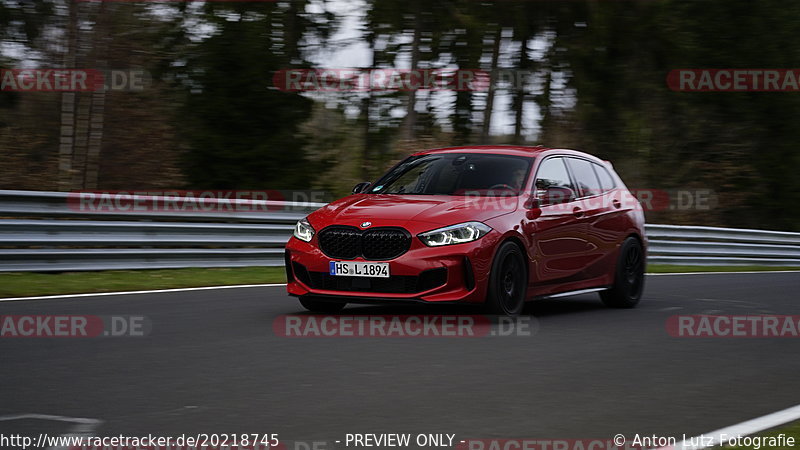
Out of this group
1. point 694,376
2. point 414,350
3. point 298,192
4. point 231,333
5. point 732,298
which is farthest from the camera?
point 298,192

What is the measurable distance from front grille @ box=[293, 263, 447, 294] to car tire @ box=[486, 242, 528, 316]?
1.46 ft

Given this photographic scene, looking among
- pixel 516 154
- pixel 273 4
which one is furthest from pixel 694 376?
pixel 273 4

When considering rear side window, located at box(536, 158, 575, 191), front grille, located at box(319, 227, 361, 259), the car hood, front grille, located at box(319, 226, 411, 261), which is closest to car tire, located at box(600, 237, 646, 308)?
rear side window, located at box(536, 158, 575, 191)

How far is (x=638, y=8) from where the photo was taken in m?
26.1

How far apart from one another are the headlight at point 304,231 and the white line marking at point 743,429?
15.1 feet

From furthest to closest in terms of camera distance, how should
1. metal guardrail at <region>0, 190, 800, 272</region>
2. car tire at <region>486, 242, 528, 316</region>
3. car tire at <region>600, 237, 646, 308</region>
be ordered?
metal guardrail at <region>0, 190, 800, 272</region>, car tire at <region>600, 237, 646, 308</region>, car tire at <region>486, 242, 528, 316</region>

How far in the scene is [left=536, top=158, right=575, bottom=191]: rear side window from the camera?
1027 centimetres

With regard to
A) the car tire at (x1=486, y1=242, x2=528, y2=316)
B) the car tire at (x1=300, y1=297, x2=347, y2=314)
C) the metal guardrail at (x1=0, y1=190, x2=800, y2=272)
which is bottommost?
the metal guardrail at (x1=0, y1=190, x2=800, y2=272)

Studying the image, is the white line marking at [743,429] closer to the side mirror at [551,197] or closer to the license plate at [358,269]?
the license plate at [358,269]

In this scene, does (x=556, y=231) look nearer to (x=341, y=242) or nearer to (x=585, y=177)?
(x=585, y=177)

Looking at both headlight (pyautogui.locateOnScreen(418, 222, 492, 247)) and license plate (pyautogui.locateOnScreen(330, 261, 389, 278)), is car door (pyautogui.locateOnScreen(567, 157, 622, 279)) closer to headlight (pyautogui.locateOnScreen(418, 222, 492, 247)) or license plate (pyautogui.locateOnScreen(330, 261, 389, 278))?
headlight (pyautogui.locateOnScreen(418, 222, 492, 247))

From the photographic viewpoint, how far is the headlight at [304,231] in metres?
9.52

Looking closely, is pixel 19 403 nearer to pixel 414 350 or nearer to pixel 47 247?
pixel 414 350

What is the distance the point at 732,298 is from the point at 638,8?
583 inches
